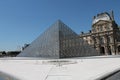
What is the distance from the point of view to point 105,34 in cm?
5353

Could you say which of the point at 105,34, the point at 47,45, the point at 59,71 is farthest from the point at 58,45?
the point at 105,34

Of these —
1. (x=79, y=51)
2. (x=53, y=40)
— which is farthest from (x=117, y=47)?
(x=53, y=40)

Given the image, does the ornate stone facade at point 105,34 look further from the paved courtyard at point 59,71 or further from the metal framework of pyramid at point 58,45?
the paved courtyard at point 59,71

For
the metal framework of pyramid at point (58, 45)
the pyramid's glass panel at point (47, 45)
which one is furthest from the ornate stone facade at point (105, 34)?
the pyramid's glass panel at point (47, 45)

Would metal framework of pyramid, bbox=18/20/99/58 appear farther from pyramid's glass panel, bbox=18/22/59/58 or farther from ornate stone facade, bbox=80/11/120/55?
ornate stone facade, bbox=80/11/120/55

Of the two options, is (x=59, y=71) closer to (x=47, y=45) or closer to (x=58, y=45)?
(x=58, y=45)

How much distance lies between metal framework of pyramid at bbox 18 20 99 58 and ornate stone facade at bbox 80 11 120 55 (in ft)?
69.3

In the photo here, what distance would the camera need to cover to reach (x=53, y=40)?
94.2ft

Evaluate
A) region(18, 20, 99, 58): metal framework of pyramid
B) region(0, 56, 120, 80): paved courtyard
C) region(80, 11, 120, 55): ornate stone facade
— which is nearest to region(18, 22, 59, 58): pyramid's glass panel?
region(18, 20, 99, 58): metal framework of pyramid

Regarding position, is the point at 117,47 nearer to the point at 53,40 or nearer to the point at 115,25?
the point at 115,25

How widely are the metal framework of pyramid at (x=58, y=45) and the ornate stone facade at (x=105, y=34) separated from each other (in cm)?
2112

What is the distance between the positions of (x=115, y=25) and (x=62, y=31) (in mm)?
28644

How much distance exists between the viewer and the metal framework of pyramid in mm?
27656

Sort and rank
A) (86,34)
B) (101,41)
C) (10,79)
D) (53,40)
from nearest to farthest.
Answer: (10,79) < (53,40) < (101,41) < (86,34)
